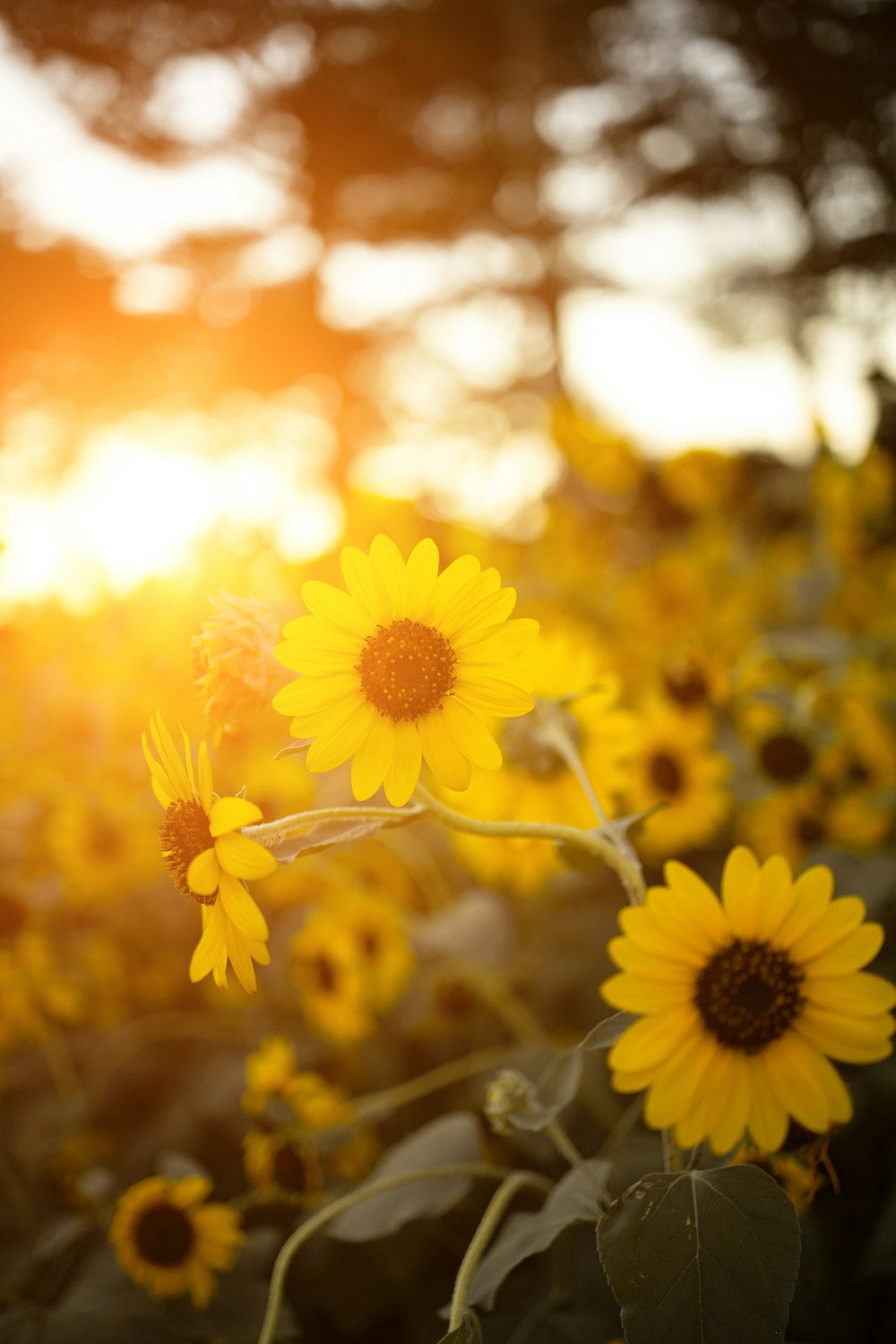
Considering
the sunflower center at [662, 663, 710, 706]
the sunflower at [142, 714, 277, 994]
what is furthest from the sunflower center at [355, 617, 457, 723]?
the sunflower center at [662, 663, 710, 706]

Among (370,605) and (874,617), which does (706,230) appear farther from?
(370,605)

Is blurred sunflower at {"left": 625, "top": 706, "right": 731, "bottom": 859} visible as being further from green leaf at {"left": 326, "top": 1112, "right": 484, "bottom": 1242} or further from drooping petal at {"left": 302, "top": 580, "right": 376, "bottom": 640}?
drooping petal at {"left": 302, "top": 580, "right": 376, "bottom": 640}

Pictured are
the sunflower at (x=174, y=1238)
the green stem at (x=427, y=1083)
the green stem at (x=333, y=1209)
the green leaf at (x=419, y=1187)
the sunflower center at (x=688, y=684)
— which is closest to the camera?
the green stem at (x=333, y=1209)

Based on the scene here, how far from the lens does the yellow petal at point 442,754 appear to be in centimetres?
79

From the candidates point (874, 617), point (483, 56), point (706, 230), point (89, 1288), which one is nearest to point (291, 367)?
point (483, 56)

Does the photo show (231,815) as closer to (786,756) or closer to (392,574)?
(392,574)

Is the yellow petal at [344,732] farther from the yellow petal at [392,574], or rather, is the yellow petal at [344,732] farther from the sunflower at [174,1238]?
the sunflower at [174,1238]

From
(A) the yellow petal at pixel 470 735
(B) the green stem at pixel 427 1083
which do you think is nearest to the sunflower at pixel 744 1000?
(A) the yellow petal at pixel 470 735

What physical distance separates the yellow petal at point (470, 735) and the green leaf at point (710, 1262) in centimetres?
37

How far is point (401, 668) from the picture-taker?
809 mm

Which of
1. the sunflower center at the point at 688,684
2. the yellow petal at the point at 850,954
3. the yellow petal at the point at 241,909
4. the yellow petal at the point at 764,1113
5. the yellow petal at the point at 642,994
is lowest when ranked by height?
the yellow petal at the point at 764,1113

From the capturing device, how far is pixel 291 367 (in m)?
7.84

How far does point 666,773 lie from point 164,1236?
44.8 inches

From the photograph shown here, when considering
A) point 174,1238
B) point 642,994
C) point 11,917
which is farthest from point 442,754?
point 11,917
